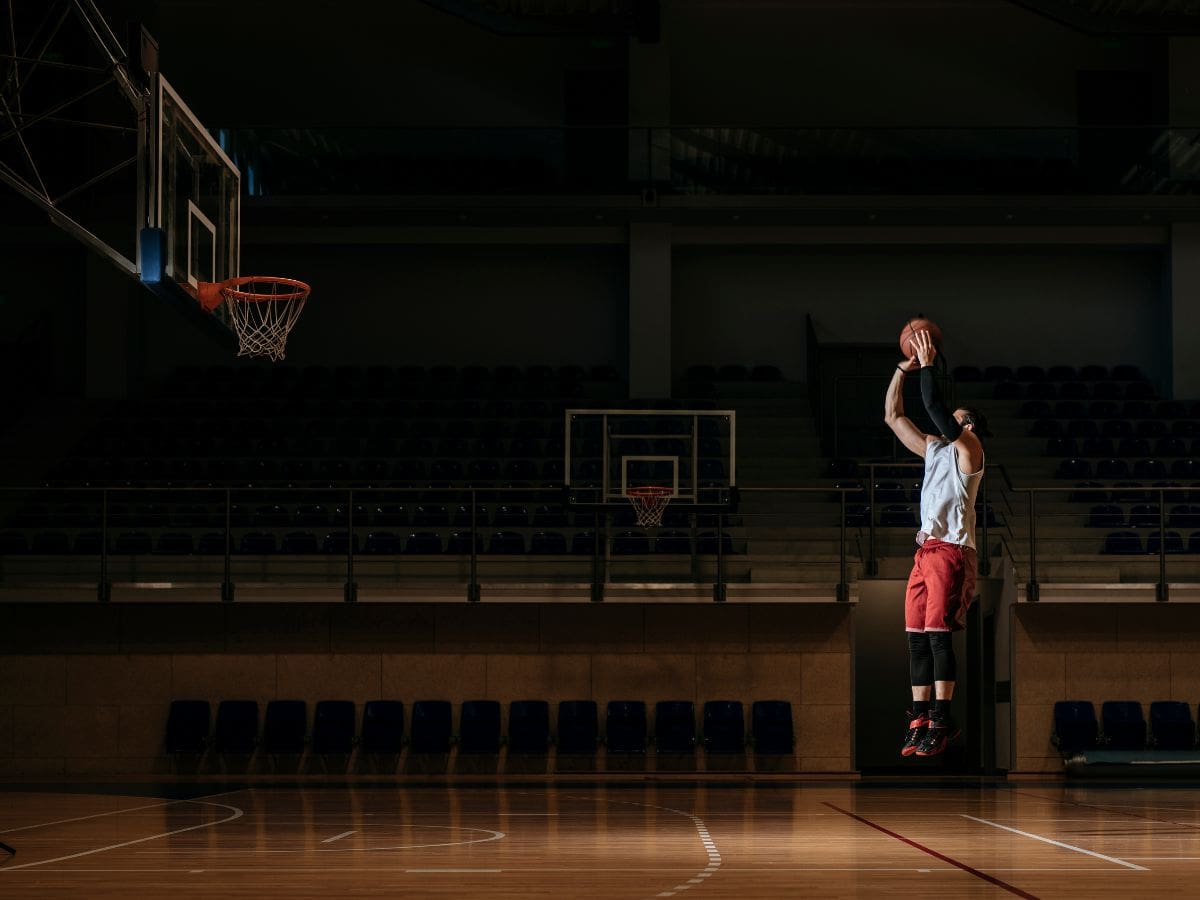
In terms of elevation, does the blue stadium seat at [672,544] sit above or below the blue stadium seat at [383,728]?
above

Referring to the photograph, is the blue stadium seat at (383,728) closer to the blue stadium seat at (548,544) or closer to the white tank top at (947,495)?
the blue stadium seat at (548,544)

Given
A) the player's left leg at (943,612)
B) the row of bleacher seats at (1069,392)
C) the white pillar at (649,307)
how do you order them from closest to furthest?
the player's left leg at (943,612), the row of bleacher seats at (1069,392), the white pillar at (649,307)

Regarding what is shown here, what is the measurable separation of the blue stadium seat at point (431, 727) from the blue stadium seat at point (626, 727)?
5.93 ft

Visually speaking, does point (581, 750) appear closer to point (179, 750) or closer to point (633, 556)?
point (633, 556)

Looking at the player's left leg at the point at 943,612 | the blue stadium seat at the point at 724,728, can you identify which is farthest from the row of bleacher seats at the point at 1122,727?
the player's left leg at the point at 943,612

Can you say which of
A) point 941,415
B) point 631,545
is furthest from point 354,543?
point 941,415

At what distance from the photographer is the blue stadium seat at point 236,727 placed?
53.7ft

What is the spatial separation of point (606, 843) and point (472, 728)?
6781mm

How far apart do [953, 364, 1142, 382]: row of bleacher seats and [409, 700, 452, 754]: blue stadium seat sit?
31.9 ft

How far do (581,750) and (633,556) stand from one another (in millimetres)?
2259

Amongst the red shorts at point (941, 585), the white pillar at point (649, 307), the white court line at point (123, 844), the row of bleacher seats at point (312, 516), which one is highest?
the white pillar at point (649, 307)

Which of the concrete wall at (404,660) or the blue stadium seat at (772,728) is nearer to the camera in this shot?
the blue stadium seat at (772,728)

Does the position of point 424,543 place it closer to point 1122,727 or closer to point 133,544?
A: point 133,544

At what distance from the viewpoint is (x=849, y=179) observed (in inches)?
837
